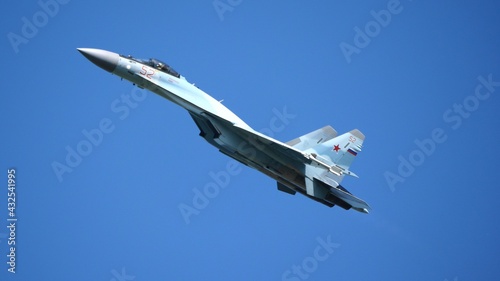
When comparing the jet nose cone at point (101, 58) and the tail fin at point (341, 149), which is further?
the tail fin at point (341, 149)

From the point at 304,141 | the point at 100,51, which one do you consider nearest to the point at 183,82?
the point at 100,51

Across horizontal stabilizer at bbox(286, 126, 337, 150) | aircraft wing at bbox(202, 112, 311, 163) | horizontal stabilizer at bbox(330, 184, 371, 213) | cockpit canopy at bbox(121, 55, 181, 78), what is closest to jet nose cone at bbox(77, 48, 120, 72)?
cockpit canopy at bbox(121, 55, 181, 78)

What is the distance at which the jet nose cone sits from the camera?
752 inches

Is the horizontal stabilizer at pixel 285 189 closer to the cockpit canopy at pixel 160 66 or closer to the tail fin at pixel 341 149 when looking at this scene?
the tail fin at pixel 341 149

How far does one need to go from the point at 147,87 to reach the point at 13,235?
6.27 meters

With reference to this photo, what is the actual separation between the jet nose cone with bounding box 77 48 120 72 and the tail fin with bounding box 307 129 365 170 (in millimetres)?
6001

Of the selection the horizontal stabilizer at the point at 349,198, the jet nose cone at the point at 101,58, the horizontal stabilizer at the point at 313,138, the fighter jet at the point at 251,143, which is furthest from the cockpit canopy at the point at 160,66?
the horizontal stabilizer at the point at 349,198

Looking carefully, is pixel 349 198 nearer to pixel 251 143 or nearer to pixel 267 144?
pixel 267 144

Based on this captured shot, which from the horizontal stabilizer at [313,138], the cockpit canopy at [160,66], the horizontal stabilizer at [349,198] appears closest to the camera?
the cockpit canopy at [160,66]

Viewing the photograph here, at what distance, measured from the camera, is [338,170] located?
2073 cm

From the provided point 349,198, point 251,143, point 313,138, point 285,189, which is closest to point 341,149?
point 313,138

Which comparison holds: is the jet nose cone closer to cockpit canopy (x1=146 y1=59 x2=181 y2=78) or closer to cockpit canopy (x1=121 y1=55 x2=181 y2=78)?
cockpit canopy (x1=121 y1=55 x2=181 y2=78)

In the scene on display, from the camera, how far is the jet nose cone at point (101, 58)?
19.1 metres

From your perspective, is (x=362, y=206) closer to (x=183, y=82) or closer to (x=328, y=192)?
(x=328, y=192)
